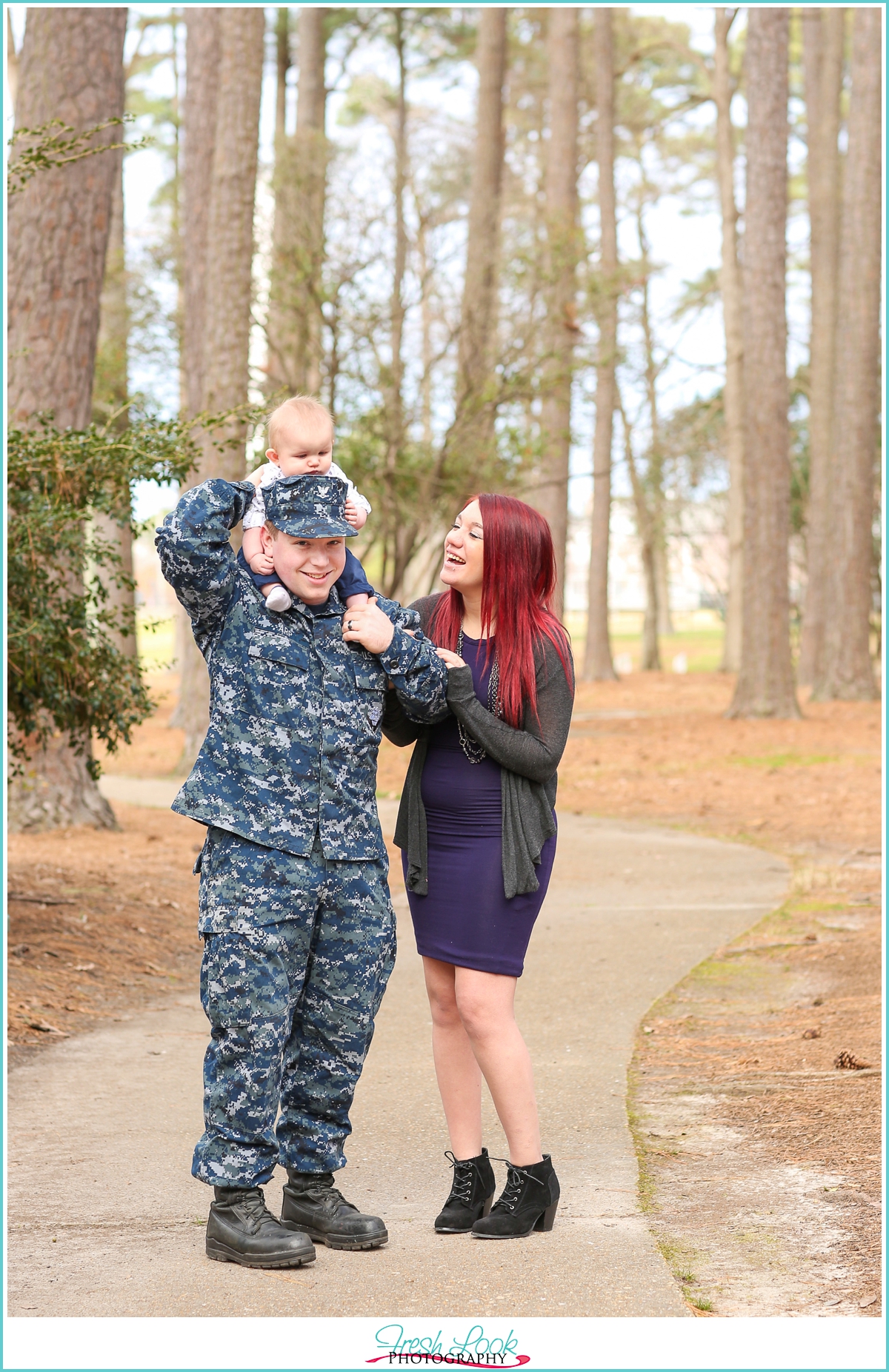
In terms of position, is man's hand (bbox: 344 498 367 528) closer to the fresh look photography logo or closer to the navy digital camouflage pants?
the navy digital camouflage pants

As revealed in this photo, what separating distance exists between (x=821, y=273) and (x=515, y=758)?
2962 centimetres

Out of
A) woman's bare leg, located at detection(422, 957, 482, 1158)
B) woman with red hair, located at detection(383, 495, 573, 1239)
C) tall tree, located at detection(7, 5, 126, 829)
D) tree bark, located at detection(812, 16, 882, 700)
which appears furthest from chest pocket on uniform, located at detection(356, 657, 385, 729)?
tree bark, located at detection(812, 16, 882, 700)

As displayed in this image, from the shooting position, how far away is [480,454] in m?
17.4

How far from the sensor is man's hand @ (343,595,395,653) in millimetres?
3756

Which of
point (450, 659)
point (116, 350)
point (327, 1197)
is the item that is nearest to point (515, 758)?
point (450, 659)

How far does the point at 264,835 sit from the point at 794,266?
4073 centimetres

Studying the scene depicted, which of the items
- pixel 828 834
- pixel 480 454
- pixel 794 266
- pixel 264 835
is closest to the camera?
pixel 264 835

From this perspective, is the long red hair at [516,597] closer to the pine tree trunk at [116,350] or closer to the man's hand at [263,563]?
the man's hand at [263,563]

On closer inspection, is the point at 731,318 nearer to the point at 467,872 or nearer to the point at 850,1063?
the point at 850,1063

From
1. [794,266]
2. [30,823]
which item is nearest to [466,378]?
[30,823]

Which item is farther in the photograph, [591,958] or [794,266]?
[794,266]

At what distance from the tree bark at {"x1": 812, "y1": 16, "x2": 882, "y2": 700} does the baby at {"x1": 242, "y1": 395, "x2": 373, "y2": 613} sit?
21393 millimetres

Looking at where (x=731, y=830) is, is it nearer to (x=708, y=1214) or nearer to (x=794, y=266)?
(x=708, y=1214)

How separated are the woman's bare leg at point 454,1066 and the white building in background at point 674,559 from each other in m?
39.6
